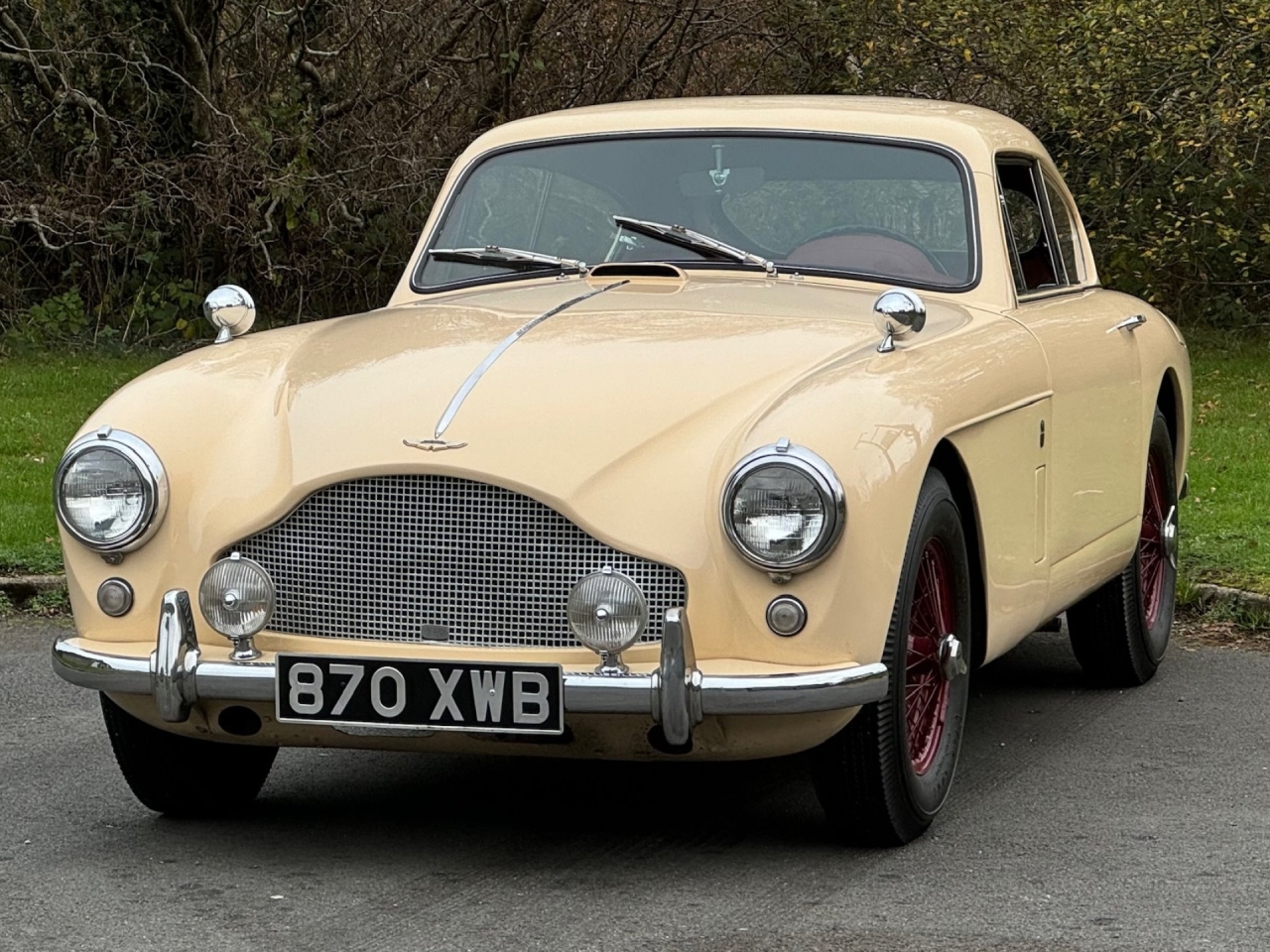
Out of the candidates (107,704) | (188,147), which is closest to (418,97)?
(188,147)

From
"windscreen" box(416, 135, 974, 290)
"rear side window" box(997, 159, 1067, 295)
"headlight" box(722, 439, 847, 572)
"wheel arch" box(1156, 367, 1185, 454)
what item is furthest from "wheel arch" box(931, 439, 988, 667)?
"wheel arch" box(1156, 367, 1185, 454)

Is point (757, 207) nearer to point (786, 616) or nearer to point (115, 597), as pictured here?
point (786, 616)

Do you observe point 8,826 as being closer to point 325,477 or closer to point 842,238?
point 325,477

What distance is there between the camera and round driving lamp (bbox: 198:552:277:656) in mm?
4242

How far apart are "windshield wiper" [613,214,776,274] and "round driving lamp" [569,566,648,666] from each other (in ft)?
5.49

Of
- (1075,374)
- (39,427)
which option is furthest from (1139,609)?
(39,427)

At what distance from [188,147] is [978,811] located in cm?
1250

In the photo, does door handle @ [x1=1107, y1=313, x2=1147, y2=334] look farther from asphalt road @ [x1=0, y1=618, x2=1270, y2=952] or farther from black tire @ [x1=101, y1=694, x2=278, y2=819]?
black tire @ [x1=101, y1=694, x2=278, y2=819]

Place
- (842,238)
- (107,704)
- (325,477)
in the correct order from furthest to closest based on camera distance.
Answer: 1. (842,238)
2. (107,704)
3. (325,477)

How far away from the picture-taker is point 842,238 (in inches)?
221

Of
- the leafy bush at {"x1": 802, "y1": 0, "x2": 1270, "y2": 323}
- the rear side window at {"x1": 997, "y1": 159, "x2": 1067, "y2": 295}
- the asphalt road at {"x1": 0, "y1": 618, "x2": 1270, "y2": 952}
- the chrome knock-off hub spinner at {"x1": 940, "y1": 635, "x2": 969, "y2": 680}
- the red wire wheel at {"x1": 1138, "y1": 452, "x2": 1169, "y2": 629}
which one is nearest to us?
the asphalt road at {"x1": 0, "y1": 618, "x2": 1270, "y2": 952}

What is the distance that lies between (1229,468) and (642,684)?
23.4ft

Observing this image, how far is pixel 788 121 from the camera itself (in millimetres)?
5859

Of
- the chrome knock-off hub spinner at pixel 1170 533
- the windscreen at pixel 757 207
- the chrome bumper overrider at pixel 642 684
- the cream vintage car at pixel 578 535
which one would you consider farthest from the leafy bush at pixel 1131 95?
the chrome bumper overrider at pixel 642 684
